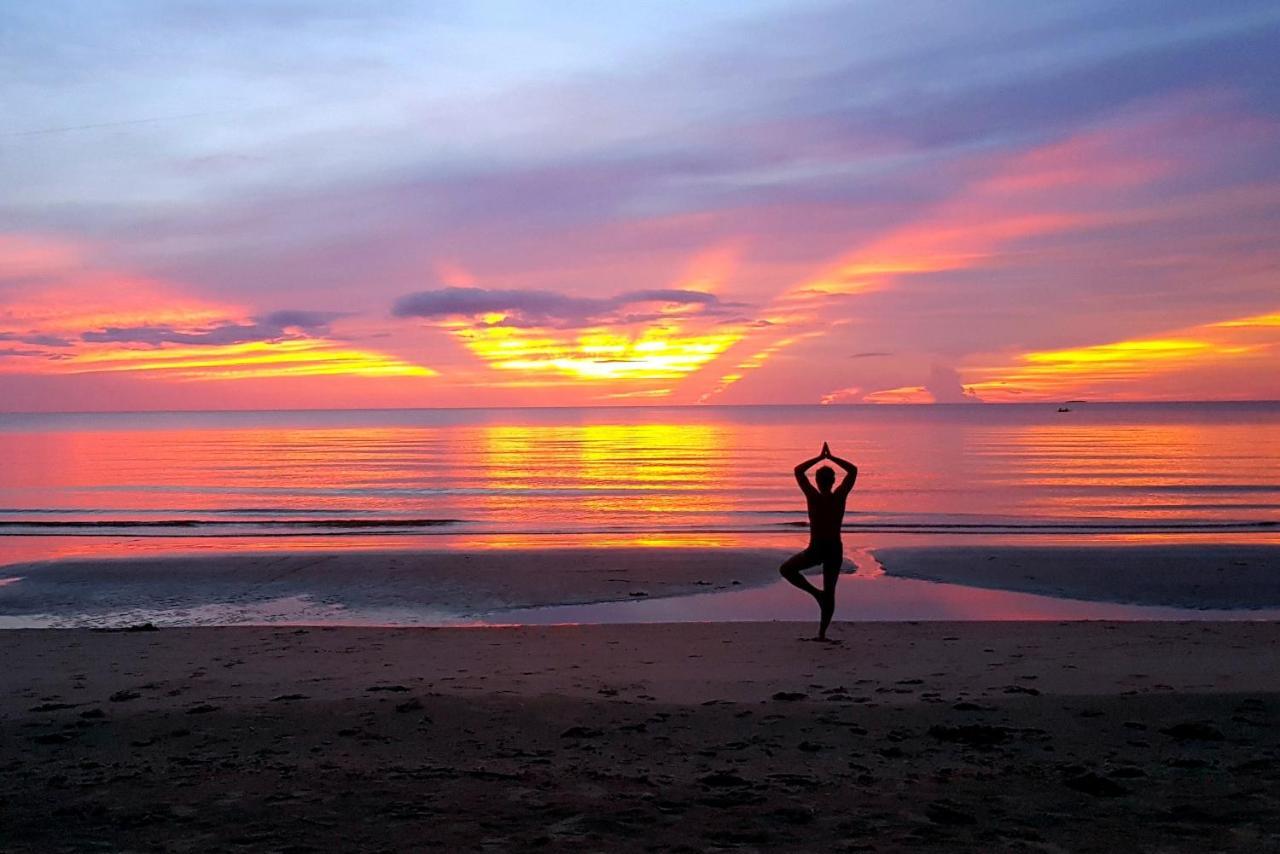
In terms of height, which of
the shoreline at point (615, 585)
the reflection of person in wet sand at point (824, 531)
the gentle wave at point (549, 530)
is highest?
the reflection of person in wet sand at point (824, 531)

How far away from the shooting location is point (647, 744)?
8.06 metres

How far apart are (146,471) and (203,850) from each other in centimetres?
5463

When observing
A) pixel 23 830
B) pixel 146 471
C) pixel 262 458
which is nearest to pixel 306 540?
pixel 23 830

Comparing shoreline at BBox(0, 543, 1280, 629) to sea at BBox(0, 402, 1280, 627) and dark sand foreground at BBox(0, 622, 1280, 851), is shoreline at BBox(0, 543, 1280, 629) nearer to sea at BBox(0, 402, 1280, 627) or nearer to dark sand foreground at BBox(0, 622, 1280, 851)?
sea at BBox(0, 402, 1280, 627)

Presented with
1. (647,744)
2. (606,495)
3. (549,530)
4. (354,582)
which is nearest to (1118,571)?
(549,530)

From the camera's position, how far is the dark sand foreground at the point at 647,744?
6059mm

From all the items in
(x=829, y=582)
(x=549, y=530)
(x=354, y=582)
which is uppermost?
(x=829, y=582)

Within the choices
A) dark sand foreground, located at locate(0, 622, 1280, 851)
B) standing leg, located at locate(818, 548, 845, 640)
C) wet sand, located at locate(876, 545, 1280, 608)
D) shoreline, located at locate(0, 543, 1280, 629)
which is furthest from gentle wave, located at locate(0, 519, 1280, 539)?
dark sand foreground, located at locate(0, 622, 1280, 851)

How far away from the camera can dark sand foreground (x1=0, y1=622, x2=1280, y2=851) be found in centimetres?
606

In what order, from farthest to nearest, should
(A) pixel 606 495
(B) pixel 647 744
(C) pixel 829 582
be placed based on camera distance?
(A) pixel 606 495
(C) pixel 829 582
(B) pixel 647 744

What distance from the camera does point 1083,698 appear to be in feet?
30.2

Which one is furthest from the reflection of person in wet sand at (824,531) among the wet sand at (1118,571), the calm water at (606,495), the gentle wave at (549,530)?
the gentle wave at (549,530)

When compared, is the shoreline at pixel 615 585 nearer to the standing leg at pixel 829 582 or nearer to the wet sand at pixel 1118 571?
the wet sand at pixel 1118 571

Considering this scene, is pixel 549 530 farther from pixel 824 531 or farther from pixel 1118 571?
pixel 824 531
